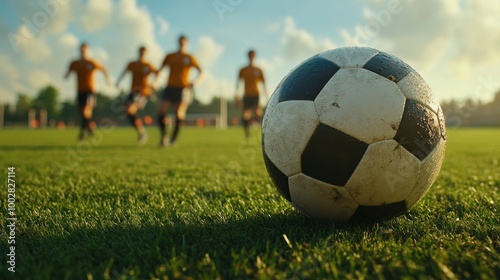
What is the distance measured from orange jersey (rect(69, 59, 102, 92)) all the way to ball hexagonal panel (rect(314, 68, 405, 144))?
10167mm

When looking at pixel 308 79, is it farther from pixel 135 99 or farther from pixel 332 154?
pixel 135 99

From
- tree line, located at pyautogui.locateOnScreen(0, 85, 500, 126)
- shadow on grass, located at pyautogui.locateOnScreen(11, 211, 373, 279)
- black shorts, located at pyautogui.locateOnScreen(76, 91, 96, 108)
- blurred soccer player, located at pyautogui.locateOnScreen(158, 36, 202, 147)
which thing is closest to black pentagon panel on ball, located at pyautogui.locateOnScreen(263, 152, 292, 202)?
shadow on grass, located at pyautogui.locateOnScreen(11, 211, 373, 279)

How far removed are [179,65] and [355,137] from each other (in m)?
8.40

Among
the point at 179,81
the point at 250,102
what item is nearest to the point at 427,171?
the point at 179,81

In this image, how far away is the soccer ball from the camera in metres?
2.03

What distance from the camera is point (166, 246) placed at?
1.93 metres

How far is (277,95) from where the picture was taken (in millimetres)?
2387

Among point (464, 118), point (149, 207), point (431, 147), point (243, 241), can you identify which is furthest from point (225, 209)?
point (464, 118)

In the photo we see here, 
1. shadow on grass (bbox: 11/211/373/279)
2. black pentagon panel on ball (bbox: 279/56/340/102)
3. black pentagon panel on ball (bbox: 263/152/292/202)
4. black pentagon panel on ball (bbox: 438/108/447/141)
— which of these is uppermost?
black pentagon panel on ball (bbox: 279/56/340/102)

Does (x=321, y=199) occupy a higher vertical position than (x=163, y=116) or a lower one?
lower

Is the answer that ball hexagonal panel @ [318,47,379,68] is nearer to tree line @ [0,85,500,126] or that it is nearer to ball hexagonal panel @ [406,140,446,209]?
ball hexagonal panel @ [406,140,446,209]

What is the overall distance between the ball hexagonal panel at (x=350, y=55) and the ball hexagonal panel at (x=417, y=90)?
0.24 metres

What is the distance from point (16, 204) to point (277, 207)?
6.63ft

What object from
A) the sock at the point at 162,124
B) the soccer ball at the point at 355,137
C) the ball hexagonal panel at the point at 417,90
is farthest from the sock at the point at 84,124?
the ball hexagonal panel at the point at 417,90
